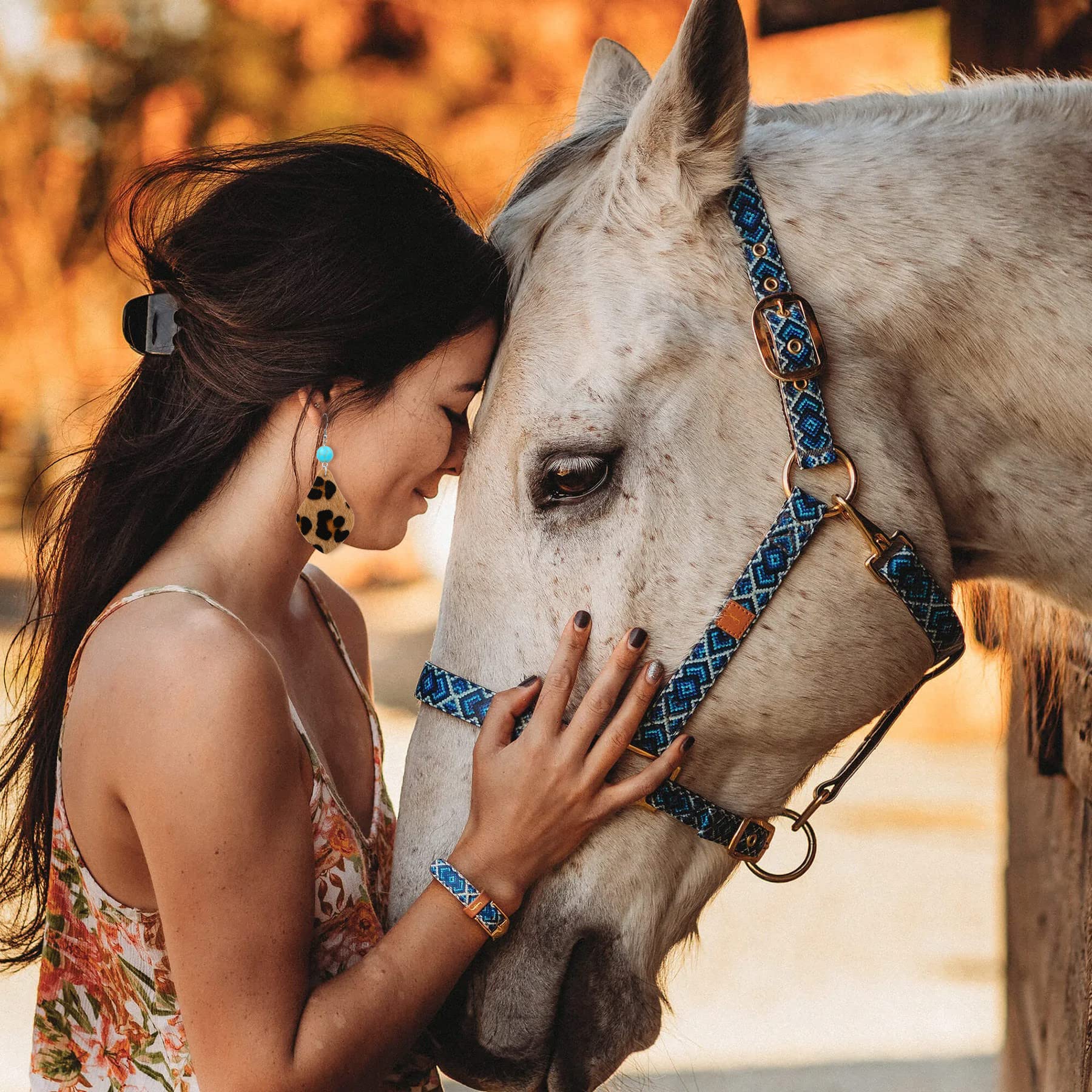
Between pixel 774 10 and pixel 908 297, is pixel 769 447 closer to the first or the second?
pixel 908 297

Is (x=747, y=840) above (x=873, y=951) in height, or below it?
above

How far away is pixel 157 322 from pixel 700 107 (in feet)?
2.39

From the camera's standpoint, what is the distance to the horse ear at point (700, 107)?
1.17 meters

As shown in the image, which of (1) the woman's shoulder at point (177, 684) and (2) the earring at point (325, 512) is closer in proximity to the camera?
(1) the woman's shoulder at point (177, 684)

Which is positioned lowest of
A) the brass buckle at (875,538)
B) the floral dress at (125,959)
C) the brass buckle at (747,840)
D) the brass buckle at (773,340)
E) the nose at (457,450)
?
the floral dress at (125,959)

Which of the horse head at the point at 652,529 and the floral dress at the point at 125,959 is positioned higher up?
the horse head at the point at 652,529

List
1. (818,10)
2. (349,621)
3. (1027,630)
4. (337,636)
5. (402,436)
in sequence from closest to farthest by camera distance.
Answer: (402,436), (1027,630), (337,636), (349,621), (818,10)

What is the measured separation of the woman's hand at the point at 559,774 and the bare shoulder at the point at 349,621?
2.33ft

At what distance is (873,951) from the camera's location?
4898mm

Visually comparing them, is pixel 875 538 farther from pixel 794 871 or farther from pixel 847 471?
pixel 794 871

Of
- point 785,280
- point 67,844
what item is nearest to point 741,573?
point 785,280

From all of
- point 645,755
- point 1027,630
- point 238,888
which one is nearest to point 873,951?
point 1027,630

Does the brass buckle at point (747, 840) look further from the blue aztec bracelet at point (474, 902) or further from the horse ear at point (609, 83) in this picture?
the horse ear at point (609, 83)

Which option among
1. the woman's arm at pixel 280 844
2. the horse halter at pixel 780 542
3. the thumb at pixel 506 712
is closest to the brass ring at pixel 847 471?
the horse halter at pixel 780 542
